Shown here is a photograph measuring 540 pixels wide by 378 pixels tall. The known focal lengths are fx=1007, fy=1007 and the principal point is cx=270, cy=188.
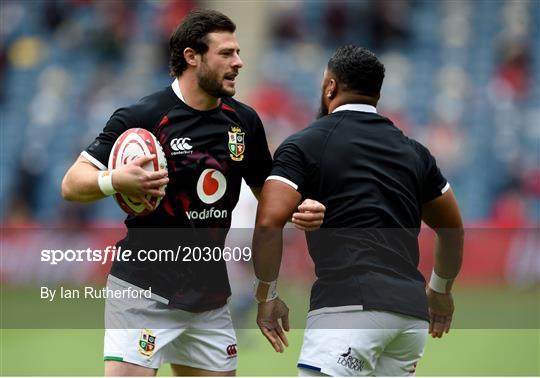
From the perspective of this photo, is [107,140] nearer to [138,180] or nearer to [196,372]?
[138,180]

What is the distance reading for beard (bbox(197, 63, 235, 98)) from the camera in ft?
17.6

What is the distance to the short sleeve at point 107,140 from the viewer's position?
5180 millimetres

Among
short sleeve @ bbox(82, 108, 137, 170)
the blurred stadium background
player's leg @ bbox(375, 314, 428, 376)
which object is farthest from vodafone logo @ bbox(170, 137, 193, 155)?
the blurred stadium background

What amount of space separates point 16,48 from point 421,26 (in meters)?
7.16

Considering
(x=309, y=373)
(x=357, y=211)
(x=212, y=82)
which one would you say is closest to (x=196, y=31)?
(x=212, y=82)

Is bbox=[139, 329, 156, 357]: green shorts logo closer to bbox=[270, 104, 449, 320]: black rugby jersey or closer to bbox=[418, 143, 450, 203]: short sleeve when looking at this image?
bbox=[270, 104, 449, 320]: black rugby jersey

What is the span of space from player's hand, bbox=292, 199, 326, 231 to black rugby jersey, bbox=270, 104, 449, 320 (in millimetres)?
123

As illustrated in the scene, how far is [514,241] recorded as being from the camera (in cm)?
1412

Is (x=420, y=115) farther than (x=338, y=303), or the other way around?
(x=420, y=115)

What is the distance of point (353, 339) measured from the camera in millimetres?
4684

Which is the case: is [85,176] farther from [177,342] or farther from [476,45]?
[476,45]

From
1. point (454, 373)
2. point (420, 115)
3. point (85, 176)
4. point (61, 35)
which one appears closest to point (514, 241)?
point (420, 115)

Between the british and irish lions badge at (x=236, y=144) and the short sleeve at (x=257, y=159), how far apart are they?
0.23 ft

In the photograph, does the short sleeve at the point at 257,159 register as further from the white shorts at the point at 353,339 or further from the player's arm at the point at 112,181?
the white shorts at the point at 353,339
